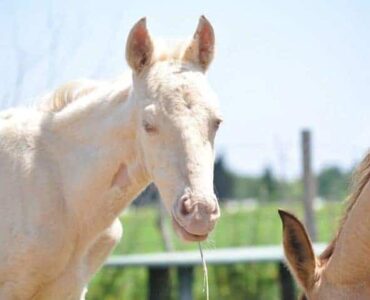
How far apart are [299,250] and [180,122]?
0.86 metres

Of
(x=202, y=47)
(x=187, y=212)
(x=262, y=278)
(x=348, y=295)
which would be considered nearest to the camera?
(x=348, y=295)

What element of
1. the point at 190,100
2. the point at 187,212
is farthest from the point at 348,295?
the point at 190,100

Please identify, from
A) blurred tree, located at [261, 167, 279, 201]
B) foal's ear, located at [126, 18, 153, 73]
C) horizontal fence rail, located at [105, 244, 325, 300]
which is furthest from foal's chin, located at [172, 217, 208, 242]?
blurred tree, located at [261, 167, 279, 201]

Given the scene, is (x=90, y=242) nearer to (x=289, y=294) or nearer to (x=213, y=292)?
(x=289, y=294)

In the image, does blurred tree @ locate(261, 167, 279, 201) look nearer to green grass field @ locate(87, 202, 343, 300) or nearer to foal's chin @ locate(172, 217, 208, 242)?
green grass field @ locate(87, 202, 343, 300)

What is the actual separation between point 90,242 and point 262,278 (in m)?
6.71

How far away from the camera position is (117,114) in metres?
5.45

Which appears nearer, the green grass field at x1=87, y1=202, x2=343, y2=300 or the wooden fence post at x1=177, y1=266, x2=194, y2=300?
the wooden fence post at x1=177, y1=266, x2=194, y2=300

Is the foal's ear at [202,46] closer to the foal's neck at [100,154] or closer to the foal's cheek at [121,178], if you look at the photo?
the foal's neck at [100,154]

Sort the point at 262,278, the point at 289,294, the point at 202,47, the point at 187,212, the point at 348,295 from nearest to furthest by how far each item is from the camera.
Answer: the point at 348,295 < the point at 187,212 < the point at 202,47 < the point at 289,294 < the point at 262,278

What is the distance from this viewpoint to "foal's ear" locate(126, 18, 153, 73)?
533cm

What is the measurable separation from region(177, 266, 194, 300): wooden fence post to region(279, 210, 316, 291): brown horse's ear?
6.30 m

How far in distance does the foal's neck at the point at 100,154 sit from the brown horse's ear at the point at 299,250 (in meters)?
1.09

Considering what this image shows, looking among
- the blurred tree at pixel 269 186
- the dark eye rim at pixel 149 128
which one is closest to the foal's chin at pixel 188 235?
the dark eye rim at pixel 149 128
